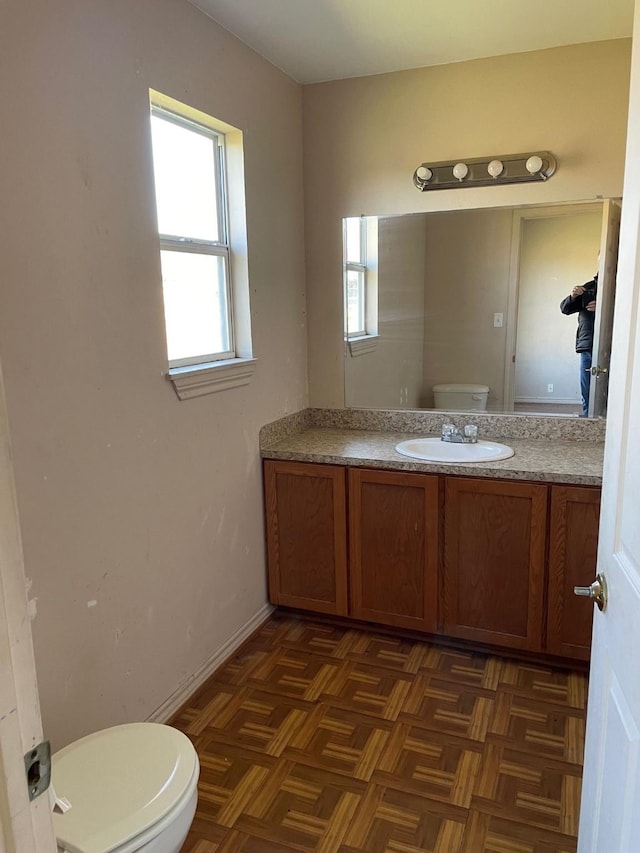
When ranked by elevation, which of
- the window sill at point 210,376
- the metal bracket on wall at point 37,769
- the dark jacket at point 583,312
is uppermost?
the dark jacket at point 583,312

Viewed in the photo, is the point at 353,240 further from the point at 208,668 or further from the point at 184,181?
the point at 208,668

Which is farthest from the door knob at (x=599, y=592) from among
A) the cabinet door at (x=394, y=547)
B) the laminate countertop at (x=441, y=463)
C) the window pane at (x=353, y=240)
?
the window pane at (x=353, y=240)

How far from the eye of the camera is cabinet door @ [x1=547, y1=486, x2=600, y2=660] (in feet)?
7.33

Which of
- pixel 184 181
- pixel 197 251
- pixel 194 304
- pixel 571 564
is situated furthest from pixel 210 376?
pixel 571 564

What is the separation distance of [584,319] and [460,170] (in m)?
0.83

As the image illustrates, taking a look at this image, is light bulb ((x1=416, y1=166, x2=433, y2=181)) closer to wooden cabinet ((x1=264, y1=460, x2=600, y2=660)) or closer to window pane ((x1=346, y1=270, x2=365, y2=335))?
window pane ((x1=346, y1=270, x2=365, y2=335))

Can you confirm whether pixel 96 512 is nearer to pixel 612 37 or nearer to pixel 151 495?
pixel 151 495

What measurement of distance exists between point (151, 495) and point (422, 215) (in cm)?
177

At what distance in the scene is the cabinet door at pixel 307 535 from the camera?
8.66ft

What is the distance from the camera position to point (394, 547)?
8.41 ft

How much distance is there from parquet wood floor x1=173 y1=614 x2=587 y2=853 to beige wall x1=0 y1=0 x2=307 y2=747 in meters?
0.30

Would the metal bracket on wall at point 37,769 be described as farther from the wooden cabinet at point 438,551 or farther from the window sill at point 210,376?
the wooden cabinet at point 438,551

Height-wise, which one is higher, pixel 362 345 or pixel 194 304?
pixel 194 304

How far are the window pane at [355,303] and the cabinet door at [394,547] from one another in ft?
2.71
